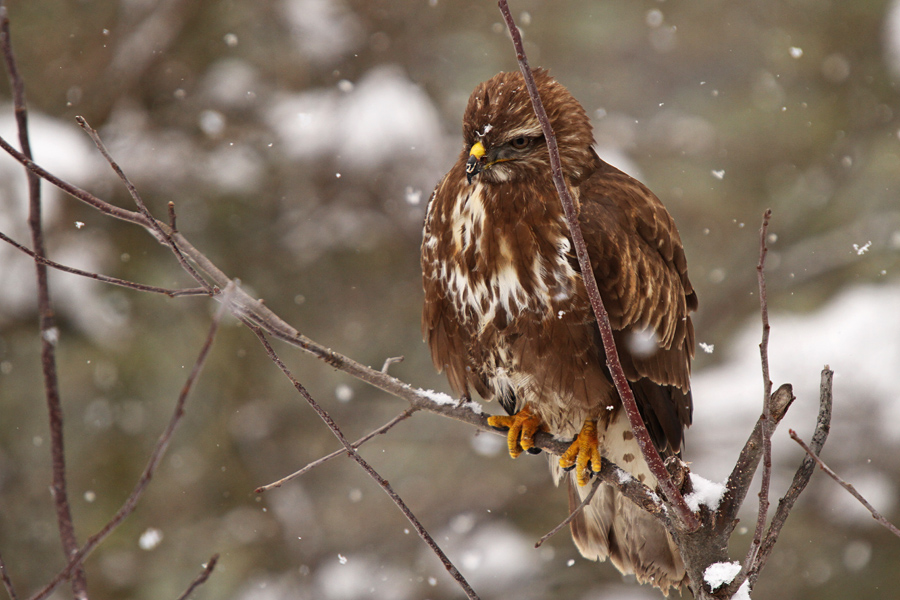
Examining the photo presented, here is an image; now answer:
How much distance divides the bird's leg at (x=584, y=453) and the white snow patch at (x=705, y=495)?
0.44 meters

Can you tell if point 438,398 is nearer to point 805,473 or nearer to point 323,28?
point 805,473

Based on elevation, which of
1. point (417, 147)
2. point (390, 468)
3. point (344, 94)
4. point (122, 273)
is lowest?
point (390, 468)

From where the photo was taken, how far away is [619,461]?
2799mm

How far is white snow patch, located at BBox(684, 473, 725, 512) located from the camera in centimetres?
198

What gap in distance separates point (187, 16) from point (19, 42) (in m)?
1.05

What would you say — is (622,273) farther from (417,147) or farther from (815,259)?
(815,259)

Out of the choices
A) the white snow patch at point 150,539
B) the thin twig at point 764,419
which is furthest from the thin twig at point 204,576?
the white snow patch at point 150,539

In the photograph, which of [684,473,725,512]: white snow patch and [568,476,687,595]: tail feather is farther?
[568,476,687,595]: tail feather

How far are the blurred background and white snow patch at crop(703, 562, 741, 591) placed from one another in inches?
130

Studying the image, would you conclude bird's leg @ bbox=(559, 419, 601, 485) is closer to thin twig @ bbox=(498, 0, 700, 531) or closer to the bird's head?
thin twig @ bbox=(498, 0, 700, 531)

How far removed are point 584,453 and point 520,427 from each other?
251 millimetres

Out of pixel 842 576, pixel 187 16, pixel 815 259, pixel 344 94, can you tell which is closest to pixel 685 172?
pixel 815 259

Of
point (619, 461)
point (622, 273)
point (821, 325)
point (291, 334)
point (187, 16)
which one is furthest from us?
point (821, 325)

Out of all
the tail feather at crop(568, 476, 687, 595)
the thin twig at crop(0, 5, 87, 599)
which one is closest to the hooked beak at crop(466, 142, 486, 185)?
the thin twig at crop(0, 5, 87, 599)
